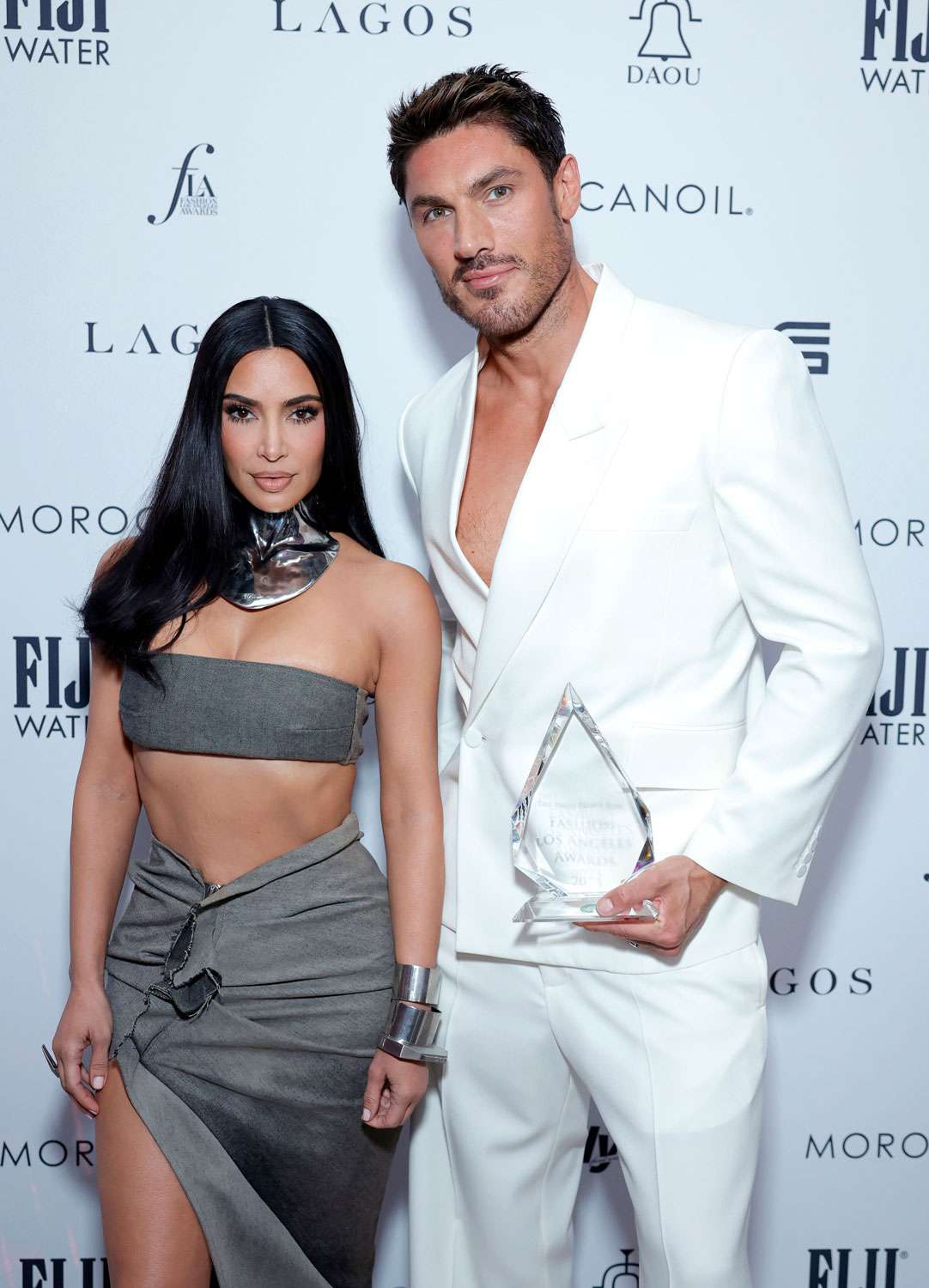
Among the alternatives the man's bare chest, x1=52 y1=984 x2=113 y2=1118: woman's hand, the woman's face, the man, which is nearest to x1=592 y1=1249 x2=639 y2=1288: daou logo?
the man

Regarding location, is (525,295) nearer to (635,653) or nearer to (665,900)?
(635,653)

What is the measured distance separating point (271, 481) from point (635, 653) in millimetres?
552

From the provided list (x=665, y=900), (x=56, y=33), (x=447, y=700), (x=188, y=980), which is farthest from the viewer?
(x=56, y=33)

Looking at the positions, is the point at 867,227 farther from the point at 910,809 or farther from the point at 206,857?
the point at 206,857

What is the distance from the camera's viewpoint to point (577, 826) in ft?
4.96

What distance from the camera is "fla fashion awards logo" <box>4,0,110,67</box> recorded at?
210cm

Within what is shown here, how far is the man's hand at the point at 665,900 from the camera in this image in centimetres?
148

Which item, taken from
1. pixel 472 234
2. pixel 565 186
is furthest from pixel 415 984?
pixel 565 186

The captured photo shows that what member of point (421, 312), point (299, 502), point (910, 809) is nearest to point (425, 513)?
point (299, 502)

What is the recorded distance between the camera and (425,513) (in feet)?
5.97

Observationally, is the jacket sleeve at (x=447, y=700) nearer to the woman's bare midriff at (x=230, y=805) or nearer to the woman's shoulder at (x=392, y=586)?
the woman's shoulder at (x=392, y=586)

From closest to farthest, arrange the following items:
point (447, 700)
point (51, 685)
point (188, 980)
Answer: point (188, 980), point (447, 700), point (51, 685)

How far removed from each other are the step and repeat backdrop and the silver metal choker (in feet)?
1.56

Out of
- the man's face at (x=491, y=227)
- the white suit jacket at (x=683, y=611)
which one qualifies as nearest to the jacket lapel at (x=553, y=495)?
the white suit jacket at (x=683, y=611)
